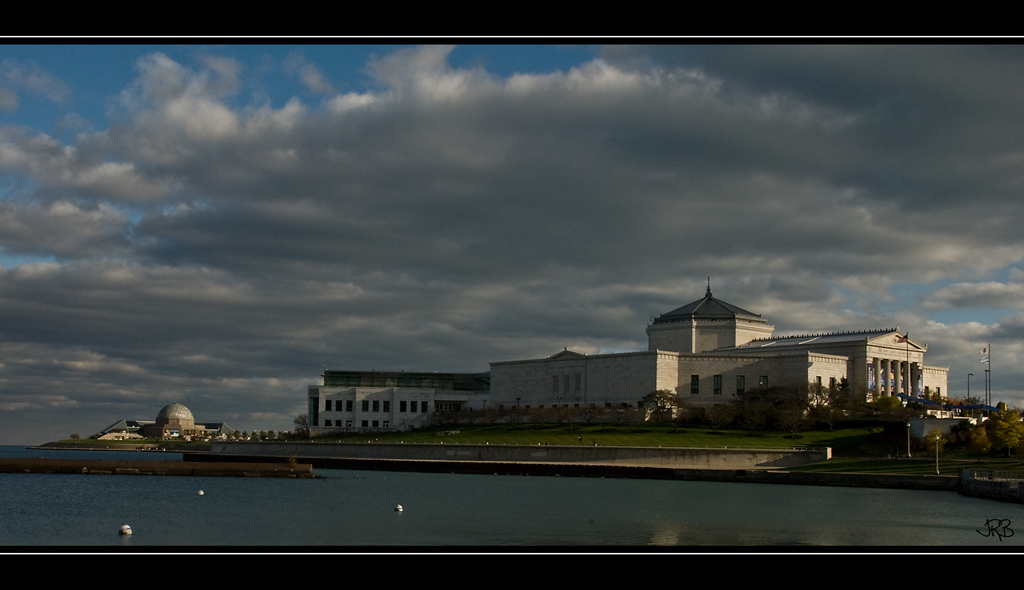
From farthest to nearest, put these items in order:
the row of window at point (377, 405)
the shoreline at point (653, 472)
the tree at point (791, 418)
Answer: the row of window at point (377, 405) < the tree at point (791, 418) < the shoreline at point (653, 472)

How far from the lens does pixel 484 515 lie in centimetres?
4953

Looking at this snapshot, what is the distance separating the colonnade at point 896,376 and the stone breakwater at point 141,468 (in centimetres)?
8016

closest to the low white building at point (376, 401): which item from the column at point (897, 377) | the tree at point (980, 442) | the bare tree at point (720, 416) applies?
the bare tree at point (720, 416)

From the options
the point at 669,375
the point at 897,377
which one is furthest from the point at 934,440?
the point at 897,377

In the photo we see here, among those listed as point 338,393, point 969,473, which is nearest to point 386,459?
point 338,393

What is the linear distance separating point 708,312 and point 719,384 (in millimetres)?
18302

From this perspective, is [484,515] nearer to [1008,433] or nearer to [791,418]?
[1008,433]

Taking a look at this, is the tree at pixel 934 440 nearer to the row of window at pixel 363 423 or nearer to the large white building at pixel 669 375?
the large white building at pixel 669 375

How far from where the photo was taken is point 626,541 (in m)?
38.5

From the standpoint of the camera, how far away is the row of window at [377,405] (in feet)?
495

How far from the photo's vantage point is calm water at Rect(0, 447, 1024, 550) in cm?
3944
